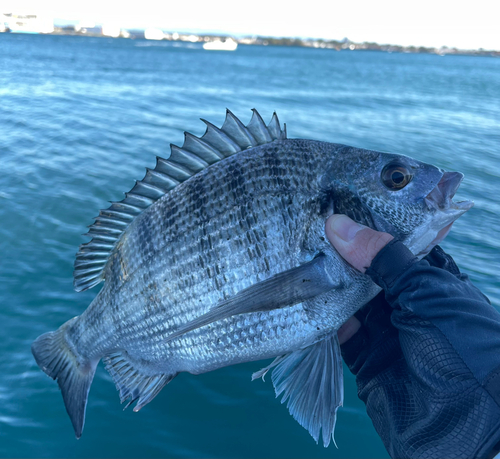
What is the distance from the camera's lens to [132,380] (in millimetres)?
2699

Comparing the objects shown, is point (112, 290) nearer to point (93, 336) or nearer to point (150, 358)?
point (93, 336)

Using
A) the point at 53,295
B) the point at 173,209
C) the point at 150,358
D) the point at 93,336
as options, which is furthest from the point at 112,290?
the point at 53,295

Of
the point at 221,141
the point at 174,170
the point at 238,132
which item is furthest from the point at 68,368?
the point at 238,132

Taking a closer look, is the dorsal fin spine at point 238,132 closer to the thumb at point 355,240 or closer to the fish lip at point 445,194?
the thumb at point 355,240

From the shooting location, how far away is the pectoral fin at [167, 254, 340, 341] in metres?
2.15

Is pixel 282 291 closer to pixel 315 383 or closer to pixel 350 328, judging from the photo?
pixel 315 383

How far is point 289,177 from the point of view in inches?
93.2

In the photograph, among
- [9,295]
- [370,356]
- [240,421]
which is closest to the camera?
[370,356]

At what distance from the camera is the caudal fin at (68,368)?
268 cm

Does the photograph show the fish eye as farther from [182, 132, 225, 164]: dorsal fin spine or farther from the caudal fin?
the caudal fin

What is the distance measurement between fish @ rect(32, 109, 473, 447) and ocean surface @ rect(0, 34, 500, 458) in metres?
1.04

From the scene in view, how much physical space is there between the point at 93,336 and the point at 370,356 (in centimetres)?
178

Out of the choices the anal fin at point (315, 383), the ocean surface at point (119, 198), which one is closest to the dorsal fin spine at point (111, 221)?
the anal fin at point (315, 383)

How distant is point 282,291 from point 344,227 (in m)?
0.46
